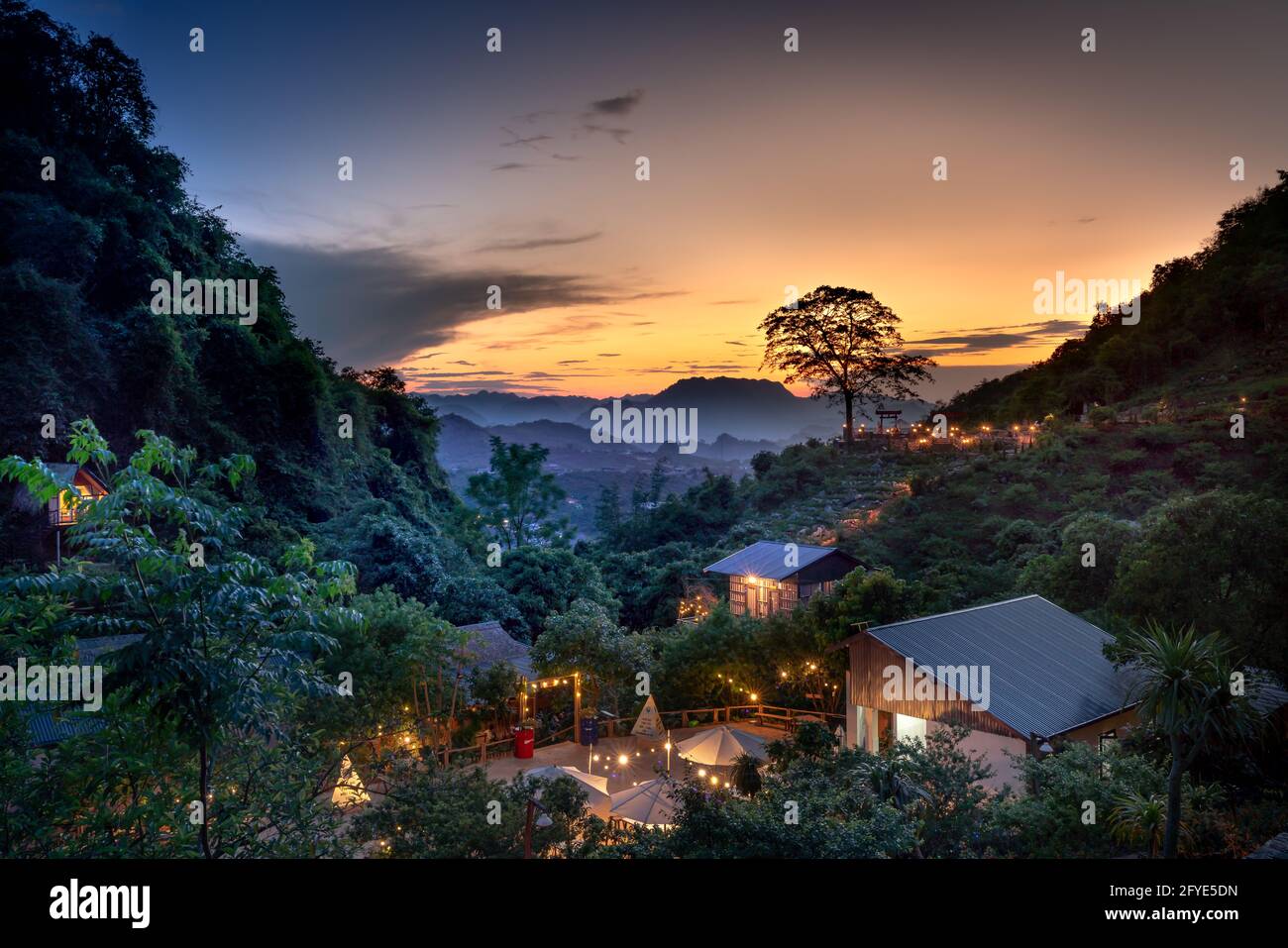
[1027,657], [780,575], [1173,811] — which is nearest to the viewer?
[1173,811]

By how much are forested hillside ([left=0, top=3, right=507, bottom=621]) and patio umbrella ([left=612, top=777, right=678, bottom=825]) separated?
1076 cm

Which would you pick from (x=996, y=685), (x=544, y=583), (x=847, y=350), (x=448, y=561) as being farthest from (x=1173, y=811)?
(x=847, y=350)

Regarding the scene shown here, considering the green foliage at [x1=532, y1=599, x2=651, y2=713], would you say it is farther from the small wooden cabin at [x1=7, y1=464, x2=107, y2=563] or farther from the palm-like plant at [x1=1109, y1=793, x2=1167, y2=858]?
the small wooden cabin at [x1=7, y1=464, x2=107, y2=563]

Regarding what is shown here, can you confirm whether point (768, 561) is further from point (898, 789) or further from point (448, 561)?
point (898, 789)

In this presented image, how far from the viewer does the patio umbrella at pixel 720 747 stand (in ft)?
36.7

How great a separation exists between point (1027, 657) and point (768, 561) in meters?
7.32

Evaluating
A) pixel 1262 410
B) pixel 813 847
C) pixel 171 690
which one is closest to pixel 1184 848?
pixel 813 847

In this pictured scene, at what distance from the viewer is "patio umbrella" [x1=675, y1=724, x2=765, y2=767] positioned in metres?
11.2

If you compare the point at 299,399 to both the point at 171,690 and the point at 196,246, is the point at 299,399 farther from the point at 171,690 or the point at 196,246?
the point at 171,690

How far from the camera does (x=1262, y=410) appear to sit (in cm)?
2086

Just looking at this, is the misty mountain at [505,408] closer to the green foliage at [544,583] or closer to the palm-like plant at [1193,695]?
the green foliage at [544,583]

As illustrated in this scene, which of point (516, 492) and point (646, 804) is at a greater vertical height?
point (516, 492)

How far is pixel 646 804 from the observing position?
9.36 metres

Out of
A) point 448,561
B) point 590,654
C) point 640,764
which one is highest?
point 448,561
